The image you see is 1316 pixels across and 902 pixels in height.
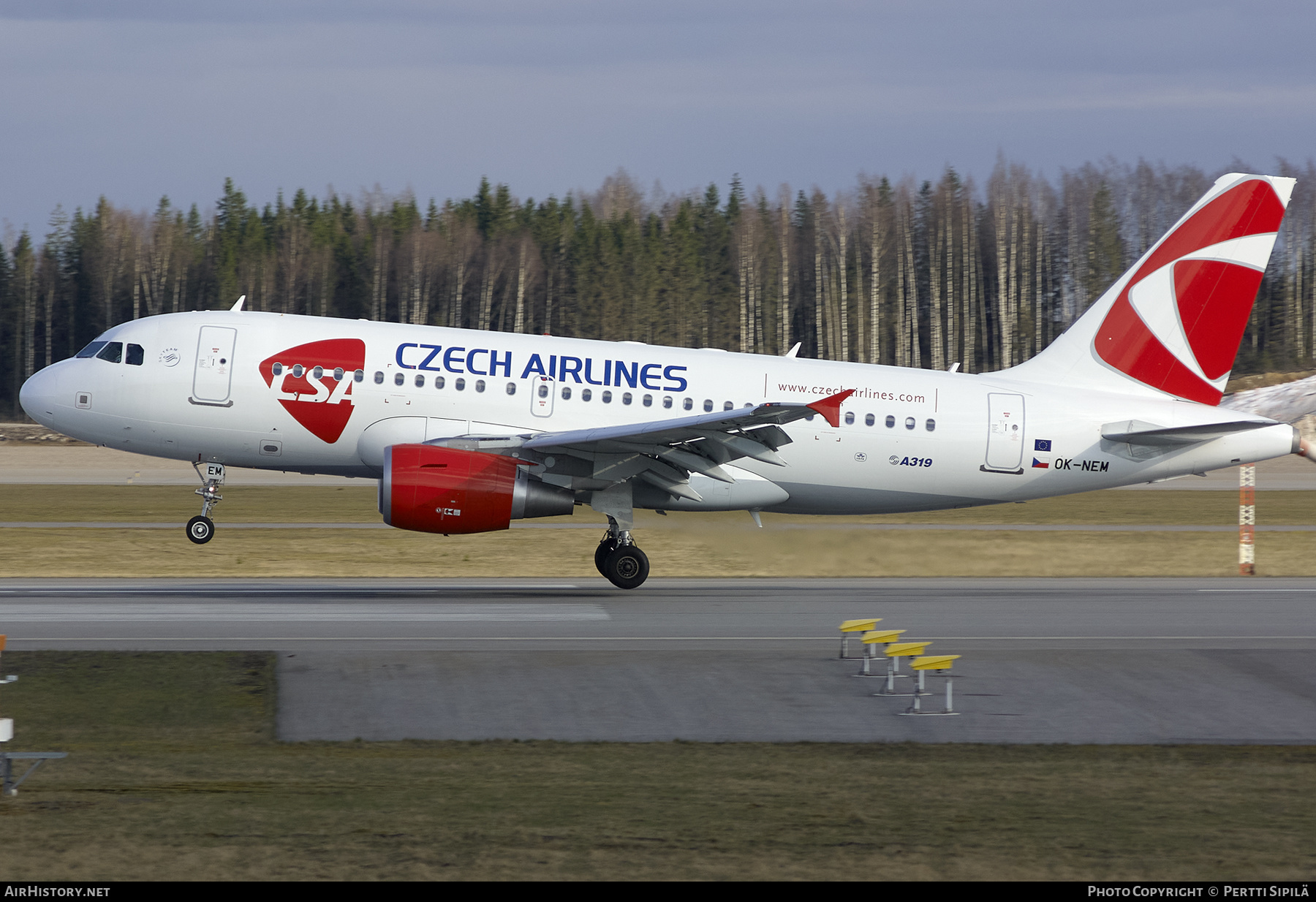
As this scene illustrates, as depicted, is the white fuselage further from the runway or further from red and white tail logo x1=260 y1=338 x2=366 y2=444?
Answer: the runway

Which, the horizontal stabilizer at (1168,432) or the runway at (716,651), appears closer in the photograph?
the runway at (716,651)

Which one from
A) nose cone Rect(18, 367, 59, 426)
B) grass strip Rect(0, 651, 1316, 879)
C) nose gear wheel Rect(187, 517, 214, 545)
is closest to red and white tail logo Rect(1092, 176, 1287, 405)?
grass strip Rect(0, 651, 1316, 879)

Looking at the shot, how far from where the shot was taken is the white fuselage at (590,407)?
23.4 metres

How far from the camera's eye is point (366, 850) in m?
8.73

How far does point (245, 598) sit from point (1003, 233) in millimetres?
87125

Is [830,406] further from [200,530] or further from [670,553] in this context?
[200,530]

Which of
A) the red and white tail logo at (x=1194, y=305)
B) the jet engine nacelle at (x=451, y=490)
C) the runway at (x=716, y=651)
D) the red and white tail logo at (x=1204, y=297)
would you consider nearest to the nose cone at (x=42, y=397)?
the runway at (x=716, y=651)

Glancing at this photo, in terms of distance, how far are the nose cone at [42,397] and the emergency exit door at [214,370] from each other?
2771mm

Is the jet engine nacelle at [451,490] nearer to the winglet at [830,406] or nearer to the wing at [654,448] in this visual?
the wing at [654,448]

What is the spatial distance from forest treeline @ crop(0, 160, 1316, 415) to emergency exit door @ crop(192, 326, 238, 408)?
71.7 meters

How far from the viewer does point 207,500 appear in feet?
78.8

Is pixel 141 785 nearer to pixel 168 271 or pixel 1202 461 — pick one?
pixel 1202 461

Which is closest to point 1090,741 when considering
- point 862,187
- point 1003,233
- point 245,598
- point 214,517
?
point 245,598

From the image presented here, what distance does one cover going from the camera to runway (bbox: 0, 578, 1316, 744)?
13742mm
